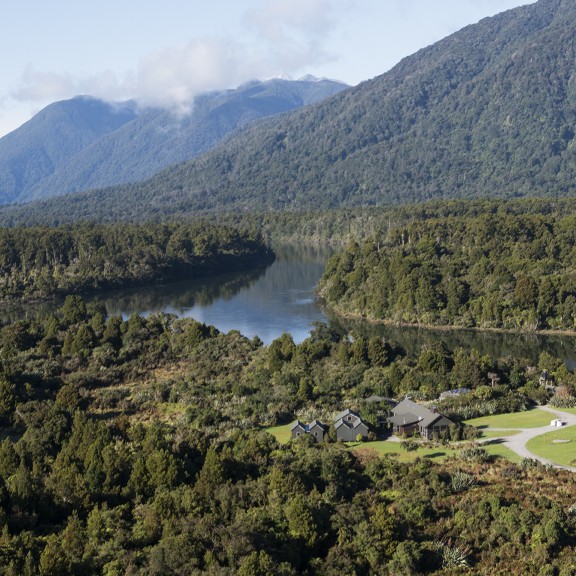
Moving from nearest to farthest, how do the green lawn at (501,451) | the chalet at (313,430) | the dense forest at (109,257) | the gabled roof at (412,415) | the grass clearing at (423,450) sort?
the green lawn at (501,451) → the grass clearing at (423,450) → the gabled roof at (412,415) → the chalet at (313,430) → the dense forest at (109,257)

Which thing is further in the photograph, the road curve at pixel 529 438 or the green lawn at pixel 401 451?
the green lawn at pixel 401 451

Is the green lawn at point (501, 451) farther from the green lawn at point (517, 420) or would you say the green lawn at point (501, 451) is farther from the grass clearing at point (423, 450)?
the green lawn at point (517, 420)

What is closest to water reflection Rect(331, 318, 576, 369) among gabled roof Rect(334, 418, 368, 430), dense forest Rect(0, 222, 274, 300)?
gabled roof Rect(334, 418, 368, 430)

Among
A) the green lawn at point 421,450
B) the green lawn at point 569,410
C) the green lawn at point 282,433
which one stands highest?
the green lawn at point 282,433

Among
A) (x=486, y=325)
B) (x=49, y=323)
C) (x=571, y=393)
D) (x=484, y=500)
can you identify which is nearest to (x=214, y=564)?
(x=484, y=500)

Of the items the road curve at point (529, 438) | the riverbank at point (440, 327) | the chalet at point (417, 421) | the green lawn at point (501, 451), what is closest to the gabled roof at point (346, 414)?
the chalet at point (417, 421)
